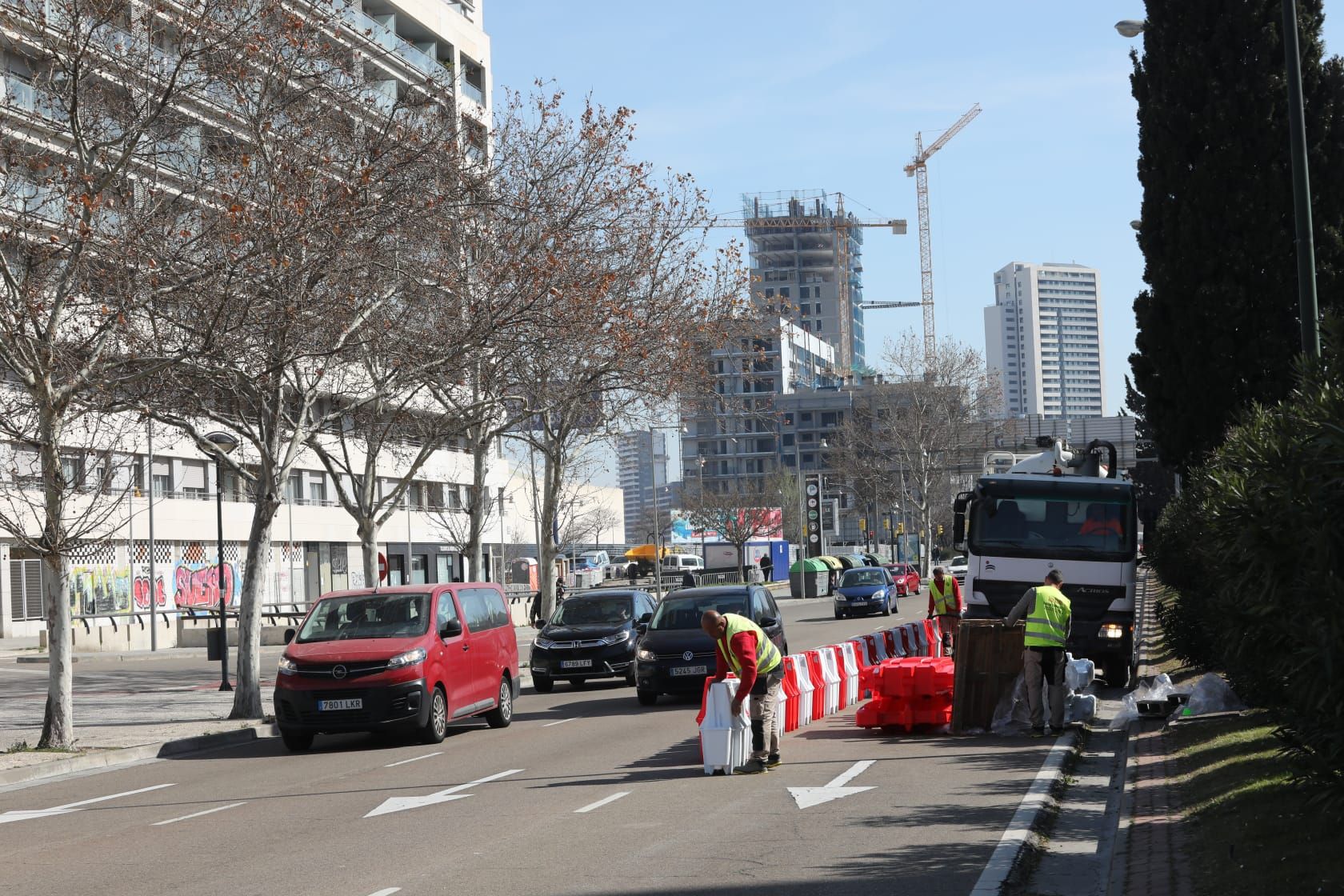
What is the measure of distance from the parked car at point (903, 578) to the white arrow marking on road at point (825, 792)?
190ft

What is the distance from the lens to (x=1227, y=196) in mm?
25266

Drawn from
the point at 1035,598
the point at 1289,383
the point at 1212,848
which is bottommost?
the point at 1212,848

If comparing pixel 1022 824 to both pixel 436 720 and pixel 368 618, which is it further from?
pixel 368 618

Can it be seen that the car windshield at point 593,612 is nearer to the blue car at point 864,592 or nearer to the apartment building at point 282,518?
the apartment building at point 282,518

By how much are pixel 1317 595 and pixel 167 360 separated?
1468 cm

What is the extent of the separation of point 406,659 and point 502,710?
3040 mm

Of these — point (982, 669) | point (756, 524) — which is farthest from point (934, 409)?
point (982, 669)

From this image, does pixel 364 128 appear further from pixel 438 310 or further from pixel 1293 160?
pixel 1293 160

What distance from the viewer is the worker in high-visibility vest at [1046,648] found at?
52.2ft

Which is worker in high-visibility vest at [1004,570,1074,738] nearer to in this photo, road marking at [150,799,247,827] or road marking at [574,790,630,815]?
road marking at [574,790,630,815]

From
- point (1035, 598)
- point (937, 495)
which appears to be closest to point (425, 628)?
point (1035, 598)

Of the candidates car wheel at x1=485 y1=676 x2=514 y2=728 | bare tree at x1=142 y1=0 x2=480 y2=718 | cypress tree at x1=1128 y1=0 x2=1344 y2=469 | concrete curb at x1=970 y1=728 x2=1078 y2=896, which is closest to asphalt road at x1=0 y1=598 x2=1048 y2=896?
concrete curb at x1=970 y1=728 x2=1078 y2=896

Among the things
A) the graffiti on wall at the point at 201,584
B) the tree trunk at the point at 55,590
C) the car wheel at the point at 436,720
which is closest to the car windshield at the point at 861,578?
the graffiti on wall at the point at 201,584

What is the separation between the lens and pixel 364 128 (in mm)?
24703
